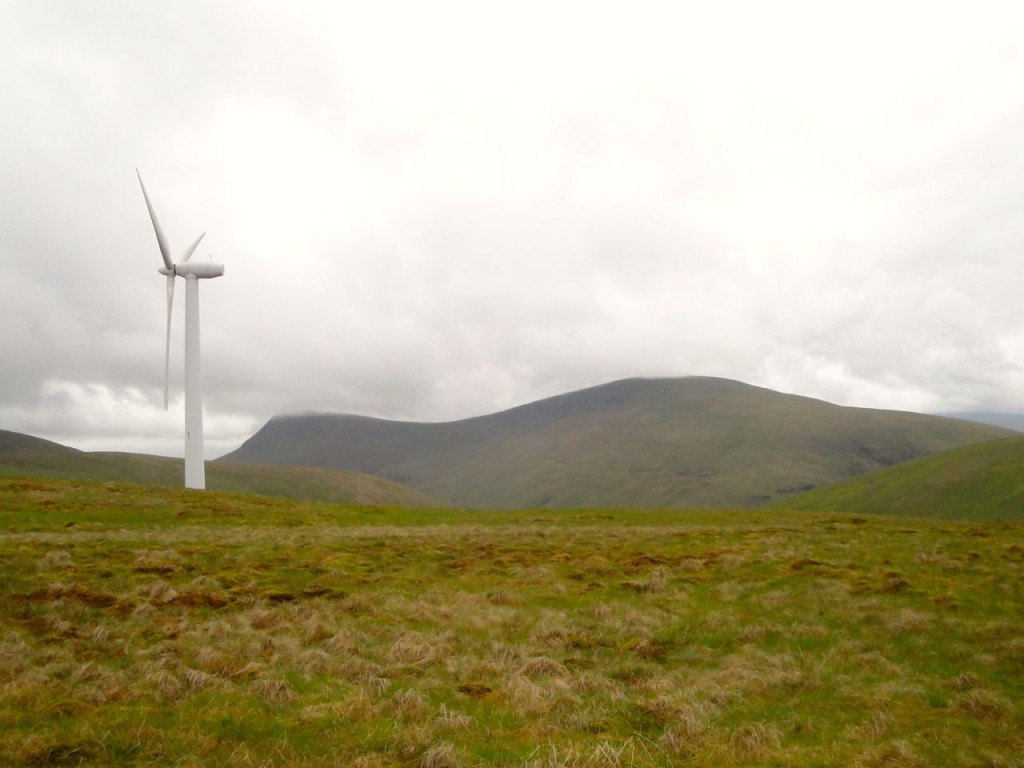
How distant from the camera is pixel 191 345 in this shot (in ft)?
282

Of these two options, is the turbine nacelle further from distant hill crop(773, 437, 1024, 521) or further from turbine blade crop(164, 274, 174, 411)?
distant hill crop(773, 437, 1024, 521)

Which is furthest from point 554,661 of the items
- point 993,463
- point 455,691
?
point 993,463

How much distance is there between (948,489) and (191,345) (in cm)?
11993

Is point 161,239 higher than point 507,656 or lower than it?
higher

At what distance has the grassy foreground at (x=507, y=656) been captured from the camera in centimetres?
1248

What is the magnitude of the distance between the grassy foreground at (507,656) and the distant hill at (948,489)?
7470cm

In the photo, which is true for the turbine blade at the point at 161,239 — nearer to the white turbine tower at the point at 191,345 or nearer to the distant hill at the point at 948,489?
the white turbine tower at the point at 191,345

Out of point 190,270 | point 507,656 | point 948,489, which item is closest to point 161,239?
point 190,270

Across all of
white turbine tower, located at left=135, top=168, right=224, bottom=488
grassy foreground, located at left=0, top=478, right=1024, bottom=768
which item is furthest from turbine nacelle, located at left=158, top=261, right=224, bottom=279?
grassy foreground, located at left=0, top=478, right=1024, bottom=768

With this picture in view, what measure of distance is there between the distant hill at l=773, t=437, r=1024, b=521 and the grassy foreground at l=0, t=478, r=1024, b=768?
7470cm

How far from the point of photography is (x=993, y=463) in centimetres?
11869

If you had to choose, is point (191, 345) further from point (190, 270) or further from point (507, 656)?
point (507, 656)

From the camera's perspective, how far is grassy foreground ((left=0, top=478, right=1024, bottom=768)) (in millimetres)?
12477

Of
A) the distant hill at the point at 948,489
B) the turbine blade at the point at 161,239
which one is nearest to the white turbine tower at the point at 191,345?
the turbine blade at the point at 161,239
